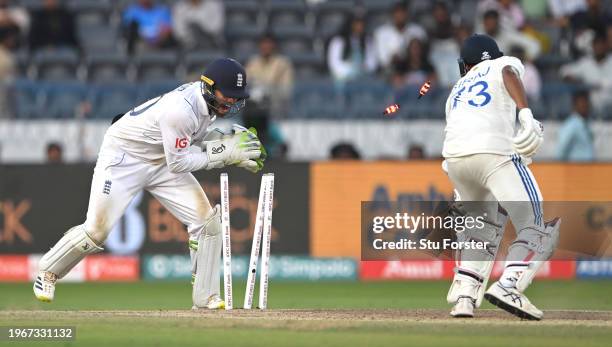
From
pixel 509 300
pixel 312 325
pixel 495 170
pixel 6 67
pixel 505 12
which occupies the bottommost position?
pixel 312 325

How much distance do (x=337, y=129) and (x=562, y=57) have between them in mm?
3840

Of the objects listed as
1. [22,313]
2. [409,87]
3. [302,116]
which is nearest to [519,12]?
[409,87]

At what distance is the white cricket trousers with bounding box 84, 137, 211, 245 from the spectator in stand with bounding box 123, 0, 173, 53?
7276mm

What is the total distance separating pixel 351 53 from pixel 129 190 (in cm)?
731

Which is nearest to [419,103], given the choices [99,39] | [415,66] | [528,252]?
[415,66]

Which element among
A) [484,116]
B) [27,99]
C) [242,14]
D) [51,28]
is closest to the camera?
[484,116]

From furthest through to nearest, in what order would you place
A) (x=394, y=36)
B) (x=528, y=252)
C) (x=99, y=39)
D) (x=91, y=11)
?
(x=91, y=11) → (x=99, y=39) → (x=394, y=36) → (x=528, y=252)

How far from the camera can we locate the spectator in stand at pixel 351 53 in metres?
16.6

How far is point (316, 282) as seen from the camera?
1512 centimetres

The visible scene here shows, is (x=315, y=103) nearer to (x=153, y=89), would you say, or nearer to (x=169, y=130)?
(x=153, y=89)

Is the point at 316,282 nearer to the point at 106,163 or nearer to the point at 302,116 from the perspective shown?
the point at 302,116

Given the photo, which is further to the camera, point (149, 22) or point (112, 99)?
point (149, 22)

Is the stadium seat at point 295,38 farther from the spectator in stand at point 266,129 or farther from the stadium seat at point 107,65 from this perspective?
the spectator in stand at point 266,129

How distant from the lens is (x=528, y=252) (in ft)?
28.3
